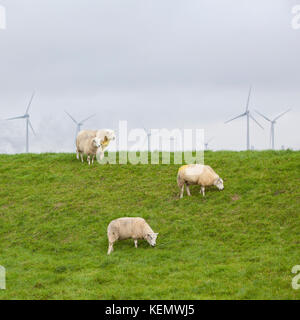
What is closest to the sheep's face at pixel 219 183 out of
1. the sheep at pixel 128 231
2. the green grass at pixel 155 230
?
the green grass at pixel 155 230

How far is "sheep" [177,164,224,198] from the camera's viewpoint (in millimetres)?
25688

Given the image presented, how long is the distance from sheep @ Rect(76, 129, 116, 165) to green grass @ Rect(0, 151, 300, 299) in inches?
43.1

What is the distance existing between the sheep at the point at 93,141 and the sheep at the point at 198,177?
8.51m

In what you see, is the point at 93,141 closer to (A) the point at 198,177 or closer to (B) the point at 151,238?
(A) the point at 198,177

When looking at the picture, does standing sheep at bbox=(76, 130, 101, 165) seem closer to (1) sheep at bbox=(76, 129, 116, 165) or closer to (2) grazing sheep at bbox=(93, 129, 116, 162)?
(1) sheep at bbox=(76, 129, 116, 165)

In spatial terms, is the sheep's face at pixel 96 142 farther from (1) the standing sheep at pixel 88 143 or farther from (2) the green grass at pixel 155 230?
(2) the green grass at pixel 155 230

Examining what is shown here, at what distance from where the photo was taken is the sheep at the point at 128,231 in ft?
67.4

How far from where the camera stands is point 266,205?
24062mm

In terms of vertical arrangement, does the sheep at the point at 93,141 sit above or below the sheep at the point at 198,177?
above

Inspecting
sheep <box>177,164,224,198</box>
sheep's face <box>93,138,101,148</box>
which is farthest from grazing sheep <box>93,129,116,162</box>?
sheep <box>177,164,224,198</box>

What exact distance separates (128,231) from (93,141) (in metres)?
12.9

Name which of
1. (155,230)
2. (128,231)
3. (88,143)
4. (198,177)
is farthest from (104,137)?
(128,231)
